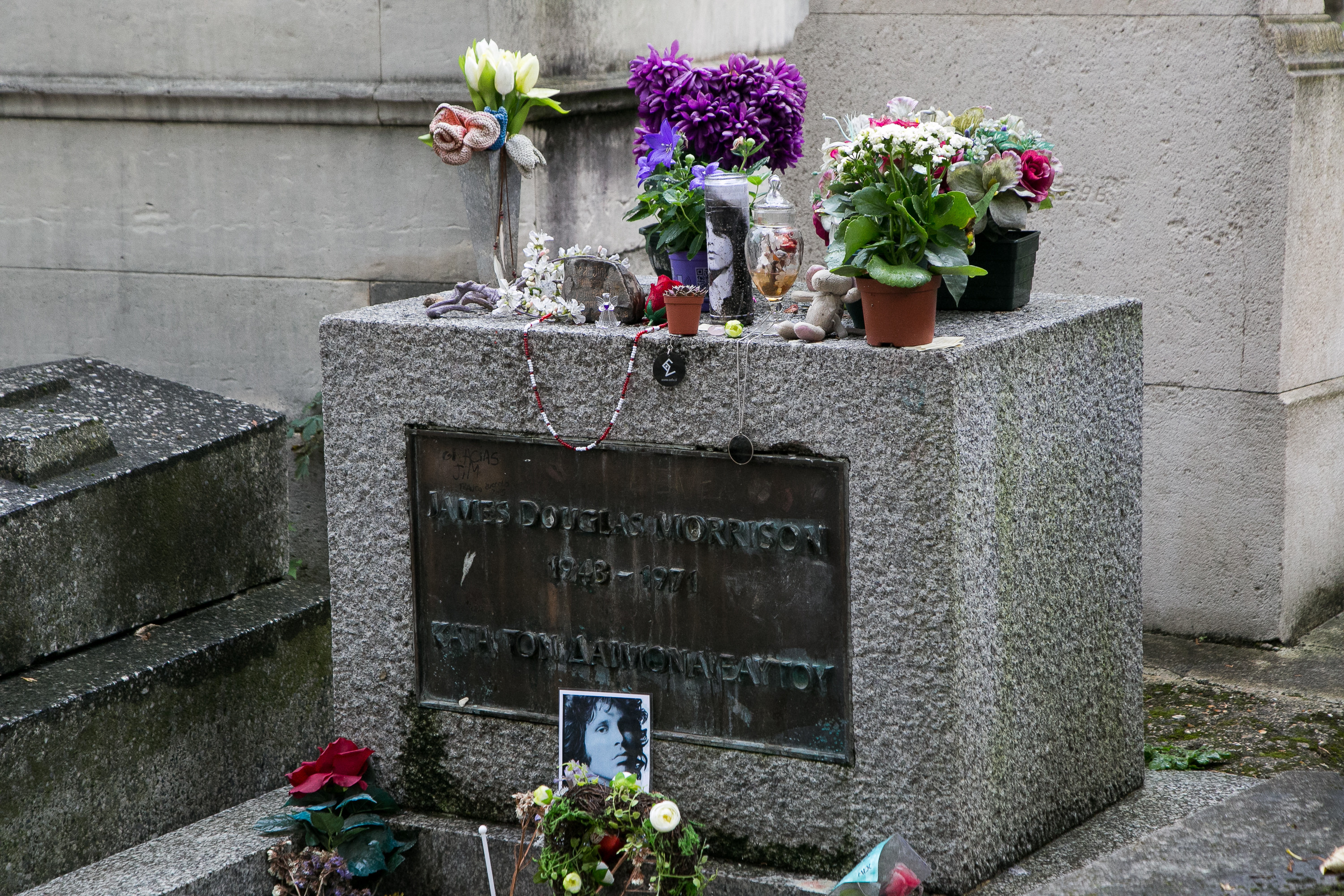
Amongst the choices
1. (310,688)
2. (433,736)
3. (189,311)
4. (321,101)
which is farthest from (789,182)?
(433,736)

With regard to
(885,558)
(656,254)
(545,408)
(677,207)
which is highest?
(677,207)

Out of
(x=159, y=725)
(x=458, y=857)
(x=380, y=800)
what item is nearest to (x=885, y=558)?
(x=458, y=857)

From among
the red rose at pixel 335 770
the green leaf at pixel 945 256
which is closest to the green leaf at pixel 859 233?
the green leaf at pixel 945 256

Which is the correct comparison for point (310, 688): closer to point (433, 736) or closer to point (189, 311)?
point (433, 736)

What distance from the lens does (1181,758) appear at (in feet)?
12.8

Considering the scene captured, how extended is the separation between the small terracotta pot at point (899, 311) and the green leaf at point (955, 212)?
0.10 meters

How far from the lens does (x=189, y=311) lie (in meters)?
5.41

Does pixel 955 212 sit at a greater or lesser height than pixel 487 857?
greater

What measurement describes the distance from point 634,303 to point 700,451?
1.17ft

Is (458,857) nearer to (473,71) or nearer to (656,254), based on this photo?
(656,254)

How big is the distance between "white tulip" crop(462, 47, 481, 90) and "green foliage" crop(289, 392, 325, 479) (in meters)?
2.07

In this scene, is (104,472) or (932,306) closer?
(932,306)

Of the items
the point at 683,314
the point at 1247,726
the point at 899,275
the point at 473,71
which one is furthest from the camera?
the point at 1247,726

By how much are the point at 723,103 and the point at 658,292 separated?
0.46 meters
